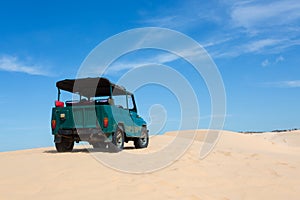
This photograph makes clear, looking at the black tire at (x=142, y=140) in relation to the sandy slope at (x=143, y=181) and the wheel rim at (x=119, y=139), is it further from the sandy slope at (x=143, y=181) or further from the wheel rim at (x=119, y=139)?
the sandy slope at (x=143, y=181)

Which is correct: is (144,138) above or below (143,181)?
above

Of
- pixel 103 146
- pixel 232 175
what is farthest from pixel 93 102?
pixel 232 175

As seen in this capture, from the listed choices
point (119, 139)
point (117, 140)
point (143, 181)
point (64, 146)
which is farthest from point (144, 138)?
Answer: point (143, 181)

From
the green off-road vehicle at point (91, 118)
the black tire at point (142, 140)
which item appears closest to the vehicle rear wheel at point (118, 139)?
the green off-road vehicle at point (91, 118)

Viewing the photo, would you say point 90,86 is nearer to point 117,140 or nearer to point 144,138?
point 117,140

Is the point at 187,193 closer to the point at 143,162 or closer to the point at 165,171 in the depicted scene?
the point at 165,171

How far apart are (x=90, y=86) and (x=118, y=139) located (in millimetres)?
2212

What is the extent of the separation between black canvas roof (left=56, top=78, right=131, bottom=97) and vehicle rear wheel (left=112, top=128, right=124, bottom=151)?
A: 1.40 m

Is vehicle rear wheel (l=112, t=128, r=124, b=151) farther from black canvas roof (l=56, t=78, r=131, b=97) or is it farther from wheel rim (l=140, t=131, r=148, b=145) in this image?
wheel rim (l=140, t=131, r=148, b=145)

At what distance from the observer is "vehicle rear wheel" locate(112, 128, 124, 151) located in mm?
11078

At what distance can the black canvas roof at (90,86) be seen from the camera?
1145 centimetres

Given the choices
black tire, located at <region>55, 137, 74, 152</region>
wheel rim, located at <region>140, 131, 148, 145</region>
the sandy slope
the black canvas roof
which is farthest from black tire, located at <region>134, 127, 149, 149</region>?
the sandy slope

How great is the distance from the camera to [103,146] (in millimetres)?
12055

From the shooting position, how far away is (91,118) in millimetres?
11117
